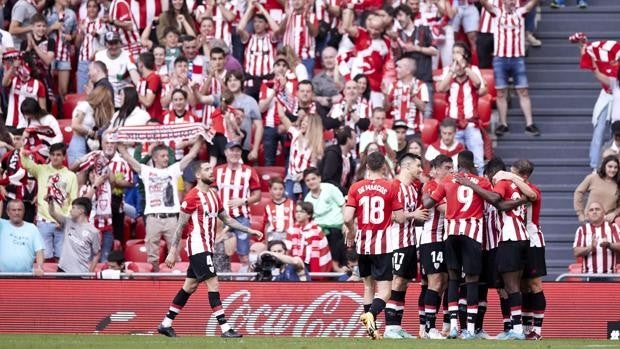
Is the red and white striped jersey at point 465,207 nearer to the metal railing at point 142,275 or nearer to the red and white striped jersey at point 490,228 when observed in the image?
the red and white striped jersey at point 490,228

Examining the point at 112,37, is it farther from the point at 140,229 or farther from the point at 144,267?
the point at 144,267

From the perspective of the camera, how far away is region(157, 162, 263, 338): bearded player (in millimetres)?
19000

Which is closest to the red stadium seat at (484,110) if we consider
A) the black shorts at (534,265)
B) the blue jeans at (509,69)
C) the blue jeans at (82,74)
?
the blue jeans at (509,69)

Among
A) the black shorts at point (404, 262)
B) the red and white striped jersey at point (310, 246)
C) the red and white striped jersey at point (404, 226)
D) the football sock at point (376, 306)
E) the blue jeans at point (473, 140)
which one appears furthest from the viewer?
the blue jeans at point (473, 140)

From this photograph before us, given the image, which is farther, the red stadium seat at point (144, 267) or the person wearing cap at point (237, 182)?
the person wearing cap at point (237, 182)

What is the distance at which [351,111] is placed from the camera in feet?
80.3

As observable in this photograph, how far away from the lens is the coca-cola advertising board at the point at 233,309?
68.1 feet

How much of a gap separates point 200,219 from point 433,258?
2.74 meters

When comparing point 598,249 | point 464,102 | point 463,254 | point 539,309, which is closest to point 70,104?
point 464,102

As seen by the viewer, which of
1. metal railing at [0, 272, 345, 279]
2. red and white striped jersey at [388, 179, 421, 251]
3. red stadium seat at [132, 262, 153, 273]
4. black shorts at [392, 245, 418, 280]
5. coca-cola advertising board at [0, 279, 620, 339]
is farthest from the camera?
red stadium seat at [132, 262, 153, 273]

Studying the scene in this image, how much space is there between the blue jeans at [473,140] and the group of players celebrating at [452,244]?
4299 millimetres

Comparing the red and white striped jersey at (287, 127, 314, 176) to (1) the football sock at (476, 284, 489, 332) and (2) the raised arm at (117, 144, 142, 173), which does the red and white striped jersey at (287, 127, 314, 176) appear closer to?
(2) the raised arm at (117, 144, 142, 173)

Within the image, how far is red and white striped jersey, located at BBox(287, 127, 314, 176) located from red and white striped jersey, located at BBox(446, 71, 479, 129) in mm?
2196

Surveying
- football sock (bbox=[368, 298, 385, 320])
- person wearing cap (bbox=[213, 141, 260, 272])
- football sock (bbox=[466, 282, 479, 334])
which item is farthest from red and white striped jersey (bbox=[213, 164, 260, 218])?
football sock (bbox=[466, 282, 479, 334])
